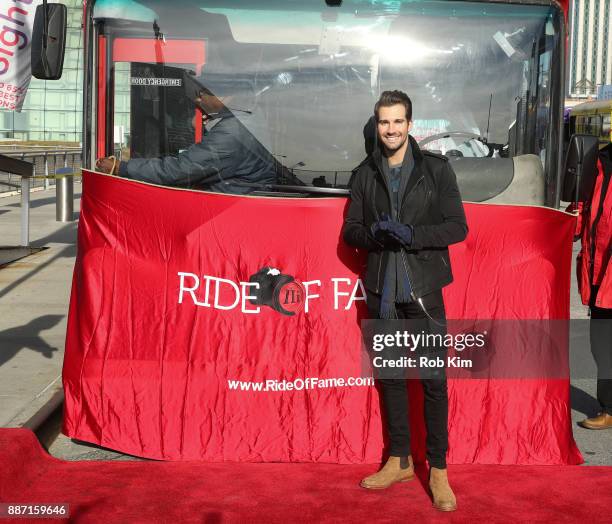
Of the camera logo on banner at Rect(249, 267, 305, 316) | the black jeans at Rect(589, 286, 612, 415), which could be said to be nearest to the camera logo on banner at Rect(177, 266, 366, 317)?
the camera logo on banner at Rect(249, 267, 305, 316)

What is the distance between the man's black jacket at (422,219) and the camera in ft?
14.6

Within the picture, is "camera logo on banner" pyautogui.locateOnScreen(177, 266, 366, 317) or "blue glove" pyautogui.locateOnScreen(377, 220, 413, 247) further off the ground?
"blue glove" pyautogui.locateOnScreen(377, 220, 413, 247)

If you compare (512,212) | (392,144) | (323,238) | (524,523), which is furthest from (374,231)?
(524,523)

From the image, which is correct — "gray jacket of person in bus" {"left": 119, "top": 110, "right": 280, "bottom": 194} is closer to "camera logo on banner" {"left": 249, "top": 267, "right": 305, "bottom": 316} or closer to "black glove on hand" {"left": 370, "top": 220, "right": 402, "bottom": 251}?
"camera logo on banner" {"left": 249, "top": 267, "right": 305, "bottom": 316}

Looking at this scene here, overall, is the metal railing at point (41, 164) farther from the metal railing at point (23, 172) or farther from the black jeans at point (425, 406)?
the black jeans at point (425, 406)

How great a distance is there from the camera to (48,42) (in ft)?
18.8

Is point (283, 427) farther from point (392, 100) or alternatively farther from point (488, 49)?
point (488, 49)

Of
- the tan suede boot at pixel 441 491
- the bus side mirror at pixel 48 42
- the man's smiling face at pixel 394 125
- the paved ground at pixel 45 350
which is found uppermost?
the bus side mirror at pixel 48 42

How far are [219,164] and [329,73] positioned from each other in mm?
863

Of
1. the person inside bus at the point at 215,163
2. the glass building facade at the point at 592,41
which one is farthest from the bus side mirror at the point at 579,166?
the glass building facade at the point at 592,41

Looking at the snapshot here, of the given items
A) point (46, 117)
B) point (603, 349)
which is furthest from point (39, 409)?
point (46, 117)

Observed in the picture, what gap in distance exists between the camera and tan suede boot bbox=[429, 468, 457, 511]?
4.41 metres

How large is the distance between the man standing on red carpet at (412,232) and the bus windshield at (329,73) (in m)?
1.19

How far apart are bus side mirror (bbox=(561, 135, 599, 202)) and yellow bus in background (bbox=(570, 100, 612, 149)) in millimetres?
28410
